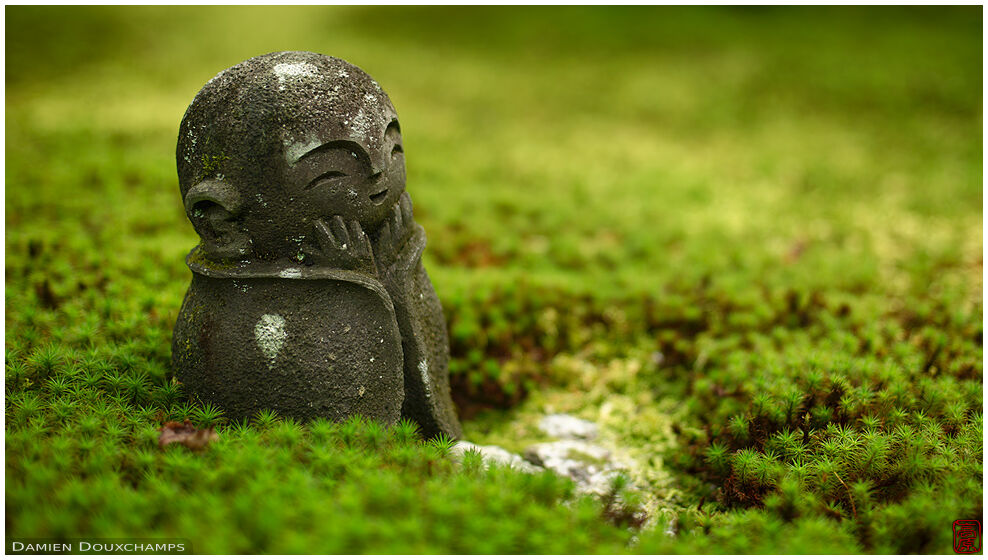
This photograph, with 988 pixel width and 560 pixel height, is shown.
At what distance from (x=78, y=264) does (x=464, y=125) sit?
7.39 metres

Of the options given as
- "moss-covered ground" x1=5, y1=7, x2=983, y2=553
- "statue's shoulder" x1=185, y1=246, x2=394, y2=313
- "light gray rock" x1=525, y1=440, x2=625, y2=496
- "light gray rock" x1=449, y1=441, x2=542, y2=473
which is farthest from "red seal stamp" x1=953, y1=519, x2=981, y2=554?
"statue's shoulder" x1=185, y1=246, x2=394, y2=313

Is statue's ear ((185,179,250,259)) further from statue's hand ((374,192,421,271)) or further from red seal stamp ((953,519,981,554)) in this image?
red seal stamp ((953,519,981,554))

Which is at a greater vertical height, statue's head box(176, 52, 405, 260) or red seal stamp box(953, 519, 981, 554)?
statue's head box(176, 52, 405, 260)

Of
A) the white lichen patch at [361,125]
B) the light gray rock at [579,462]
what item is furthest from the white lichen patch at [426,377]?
the white lichen patch at [361,125]

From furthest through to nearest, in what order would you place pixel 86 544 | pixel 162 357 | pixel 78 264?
pixel 78 264, pixel 162 357, pixel 86 544

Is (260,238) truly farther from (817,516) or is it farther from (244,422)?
(817,516)

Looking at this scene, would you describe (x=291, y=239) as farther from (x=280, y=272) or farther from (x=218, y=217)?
(x=218, y=217)

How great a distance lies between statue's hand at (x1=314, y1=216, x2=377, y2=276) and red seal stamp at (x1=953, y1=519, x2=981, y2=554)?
299cm

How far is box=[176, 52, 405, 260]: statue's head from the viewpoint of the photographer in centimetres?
319

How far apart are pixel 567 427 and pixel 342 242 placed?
7.21 ft

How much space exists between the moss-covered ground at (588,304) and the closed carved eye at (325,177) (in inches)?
46.0

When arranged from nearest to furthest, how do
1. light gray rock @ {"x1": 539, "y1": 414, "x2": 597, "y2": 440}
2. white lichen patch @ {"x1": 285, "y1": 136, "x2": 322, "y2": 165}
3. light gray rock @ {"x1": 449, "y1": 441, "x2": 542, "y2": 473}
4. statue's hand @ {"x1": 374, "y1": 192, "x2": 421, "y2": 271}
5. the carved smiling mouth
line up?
white lichen patch @ {"x1": 285, "y1": 136, "x2": 322, "y2": 165} < the carved smiling mouth < statue's hand @ {"x1": 374, "y1": 192, "x2": 421, "y2": 271} < light gray rock @ {"x1": 449, "y1": 441, "x2": 542, "y2": 473} < light gray rock @ {"x1": 539, "y1": 414, "x2": 597, "y2": 440}

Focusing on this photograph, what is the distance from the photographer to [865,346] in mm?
4785

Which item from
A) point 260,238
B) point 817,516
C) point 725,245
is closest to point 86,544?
point 260,238
